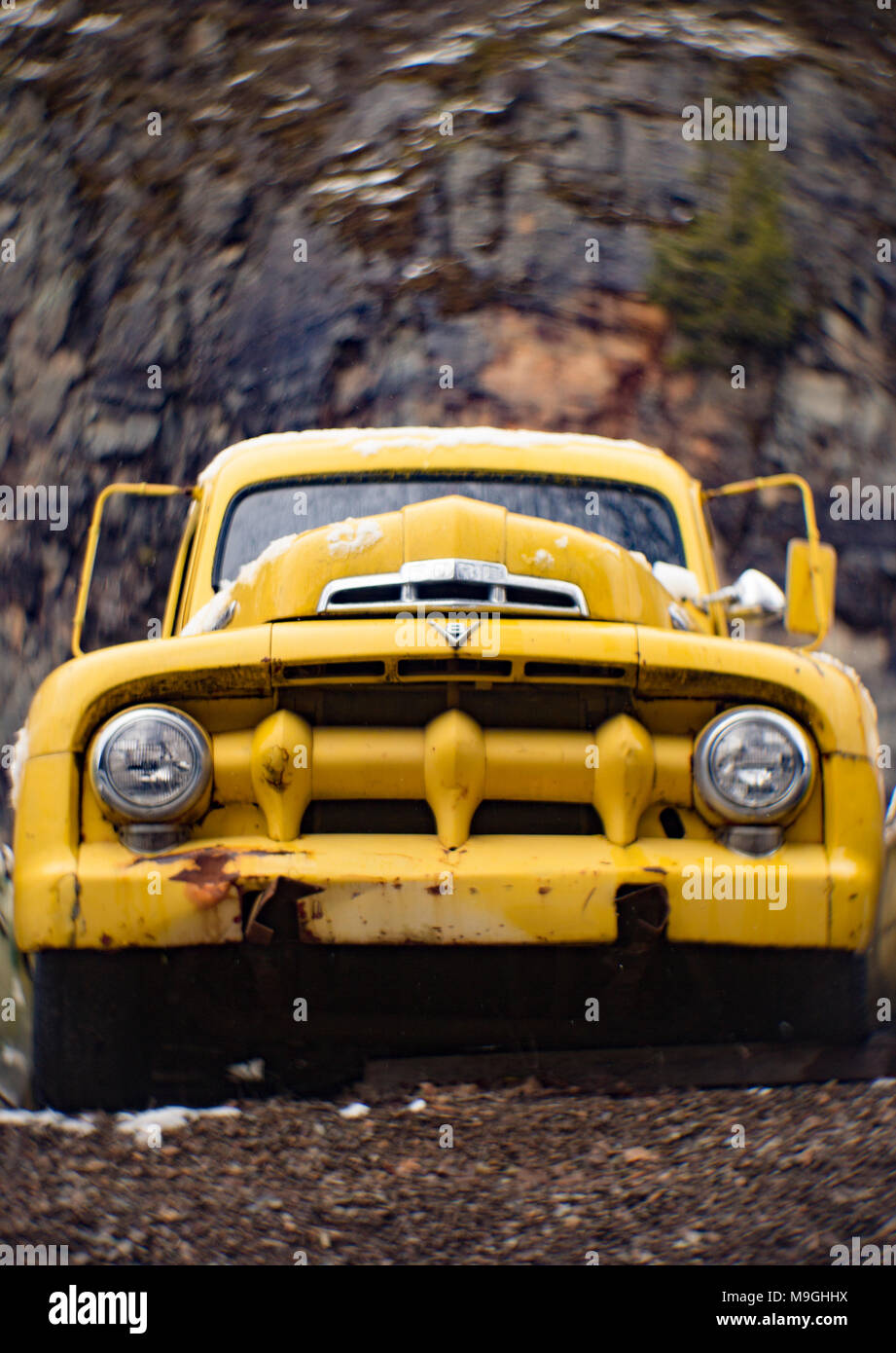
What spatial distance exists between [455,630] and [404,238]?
10.8 metres

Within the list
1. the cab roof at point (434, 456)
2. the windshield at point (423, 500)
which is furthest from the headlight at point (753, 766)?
the cab roof at point (434, 456)

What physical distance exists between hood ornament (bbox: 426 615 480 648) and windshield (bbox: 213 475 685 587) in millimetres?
1325

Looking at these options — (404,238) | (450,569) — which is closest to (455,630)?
(450,569)

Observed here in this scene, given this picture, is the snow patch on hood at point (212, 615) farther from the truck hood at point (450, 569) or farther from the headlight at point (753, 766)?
the headlight at point (753, 766)

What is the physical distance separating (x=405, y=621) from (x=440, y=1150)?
1.27 m


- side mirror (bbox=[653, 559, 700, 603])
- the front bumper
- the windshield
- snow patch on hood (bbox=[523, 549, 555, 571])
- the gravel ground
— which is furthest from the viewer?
the windshield

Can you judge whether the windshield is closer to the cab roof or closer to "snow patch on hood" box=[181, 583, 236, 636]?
the cab roof

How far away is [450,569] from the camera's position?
3.15 meters

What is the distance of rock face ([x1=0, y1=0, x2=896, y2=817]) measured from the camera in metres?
9.75

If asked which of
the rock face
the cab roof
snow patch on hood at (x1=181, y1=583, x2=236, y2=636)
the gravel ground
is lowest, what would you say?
the gravel ground

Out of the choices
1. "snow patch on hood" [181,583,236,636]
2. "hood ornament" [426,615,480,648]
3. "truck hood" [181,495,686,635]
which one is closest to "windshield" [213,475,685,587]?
"snow patch on hood" [181,583,236,636]

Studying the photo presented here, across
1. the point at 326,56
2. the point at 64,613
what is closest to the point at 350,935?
the point at 64,613

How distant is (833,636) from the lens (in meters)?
10.5
